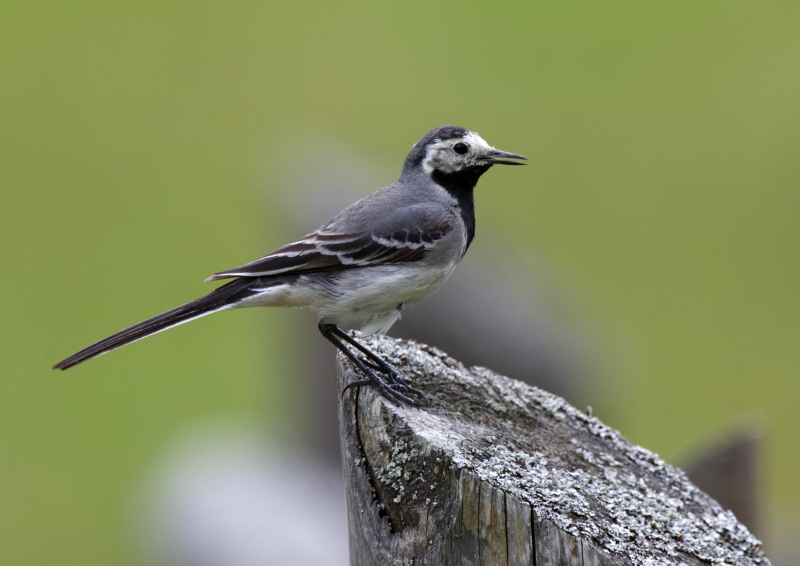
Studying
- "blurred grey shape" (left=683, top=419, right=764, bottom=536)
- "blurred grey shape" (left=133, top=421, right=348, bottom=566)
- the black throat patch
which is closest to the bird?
the black throat patch

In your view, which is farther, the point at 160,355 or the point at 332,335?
the point at 160,355

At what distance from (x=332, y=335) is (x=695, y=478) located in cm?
235

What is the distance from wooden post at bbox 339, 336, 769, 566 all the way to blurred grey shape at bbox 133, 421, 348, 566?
2955 mm

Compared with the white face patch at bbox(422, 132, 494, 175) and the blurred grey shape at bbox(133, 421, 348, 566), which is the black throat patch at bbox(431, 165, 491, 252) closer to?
the white face patch at bbox(422, 132, 494, 175)

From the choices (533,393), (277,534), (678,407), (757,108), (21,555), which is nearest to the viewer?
(533,393)

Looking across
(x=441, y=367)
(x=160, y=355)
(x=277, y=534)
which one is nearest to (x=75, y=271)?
(x=160, y=355)

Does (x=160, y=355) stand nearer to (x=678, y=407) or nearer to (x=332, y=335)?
(x=678, y=407)

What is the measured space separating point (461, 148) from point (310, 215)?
251 centimetres

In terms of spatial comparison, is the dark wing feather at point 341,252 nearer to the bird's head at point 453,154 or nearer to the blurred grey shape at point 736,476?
the bird's head at point 453,154

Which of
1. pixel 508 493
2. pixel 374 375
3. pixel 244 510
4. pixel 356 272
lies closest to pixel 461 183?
pixel 356 272

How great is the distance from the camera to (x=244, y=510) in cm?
709

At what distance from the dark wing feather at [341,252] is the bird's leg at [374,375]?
1.30 feet

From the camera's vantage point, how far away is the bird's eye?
18.1ft

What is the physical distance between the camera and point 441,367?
4547mm
